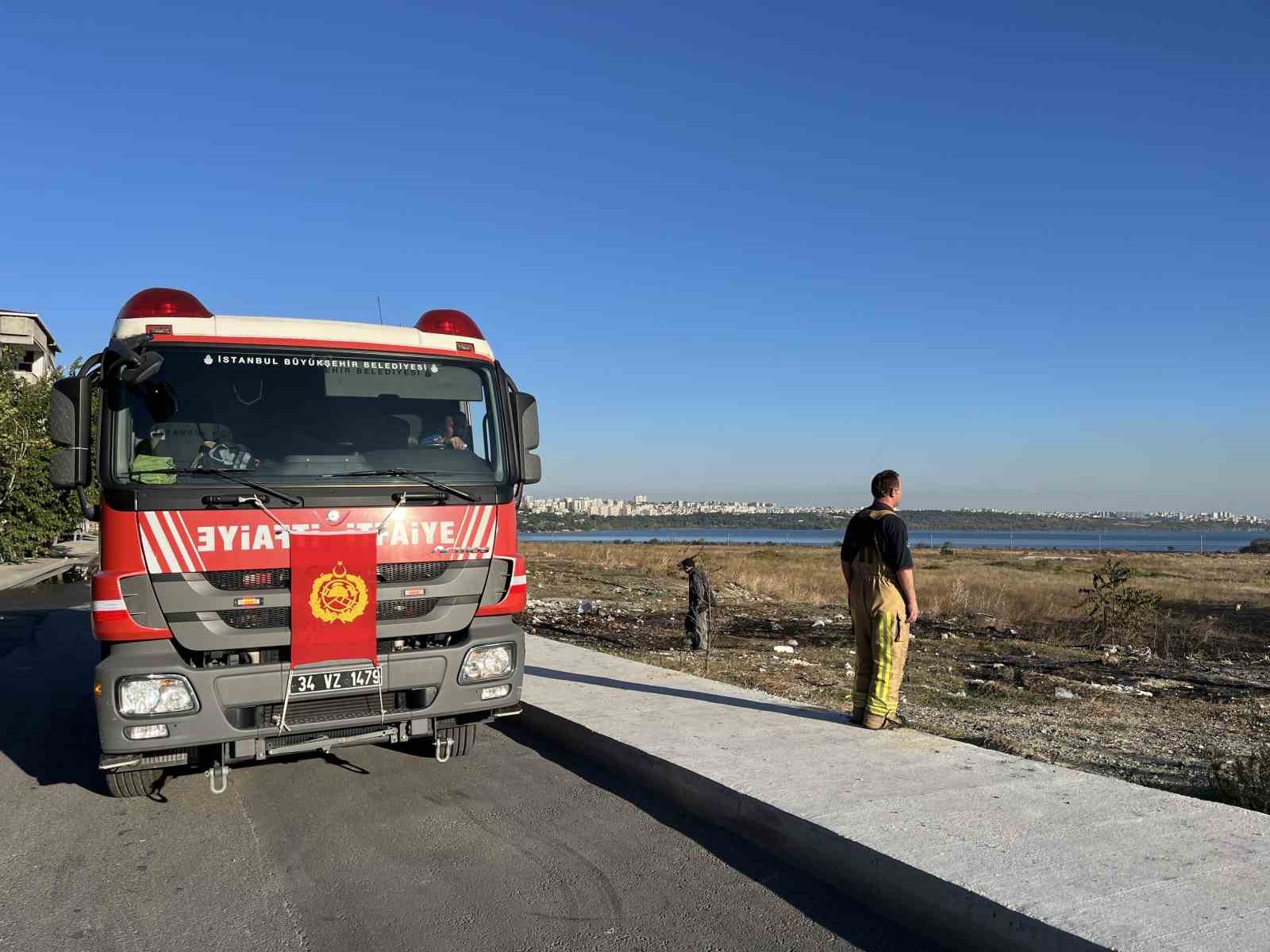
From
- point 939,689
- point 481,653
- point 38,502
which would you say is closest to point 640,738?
point 481,653

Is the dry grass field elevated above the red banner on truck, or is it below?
below

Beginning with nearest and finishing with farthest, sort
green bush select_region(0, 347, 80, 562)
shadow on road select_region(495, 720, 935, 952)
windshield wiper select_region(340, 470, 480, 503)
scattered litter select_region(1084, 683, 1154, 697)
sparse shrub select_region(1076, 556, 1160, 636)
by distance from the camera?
shadow on road select_region(495, 720, 935, 952) < windshield wiper select_region(340, 470, 480, 503) < scattered litter select_region(1084, 683, 1154, 697) < sparse shrub select_region(1076, 556, 1160, 636) < green bush select_region(0, 347, 80, 562)

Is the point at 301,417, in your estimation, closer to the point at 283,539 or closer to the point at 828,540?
the point at 283,539

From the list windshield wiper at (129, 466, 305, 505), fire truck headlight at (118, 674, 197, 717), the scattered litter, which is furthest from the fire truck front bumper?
the scattered litter

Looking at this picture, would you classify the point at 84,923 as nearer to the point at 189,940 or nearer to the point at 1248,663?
the point at 189,940

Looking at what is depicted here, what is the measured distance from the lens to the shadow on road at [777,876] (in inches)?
151

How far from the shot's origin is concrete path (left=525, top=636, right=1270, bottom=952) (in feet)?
11.7

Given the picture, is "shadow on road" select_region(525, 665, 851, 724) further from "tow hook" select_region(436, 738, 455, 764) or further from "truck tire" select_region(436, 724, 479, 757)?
"tow hook" select_region(436, 738, 455, 764)

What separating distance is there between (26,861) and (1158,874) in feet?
17.5

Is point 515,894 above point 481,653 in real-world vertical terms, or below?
below

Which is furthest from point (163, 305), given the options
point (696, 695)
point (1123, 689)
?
point (1123, 689)

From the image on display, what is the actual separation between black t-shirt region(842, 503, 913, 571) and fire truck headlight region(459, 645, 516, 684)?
2.39m

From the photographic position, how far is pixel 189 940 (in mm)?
3801

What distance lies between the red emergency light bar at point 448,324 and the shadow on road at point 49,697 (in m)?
3.66
